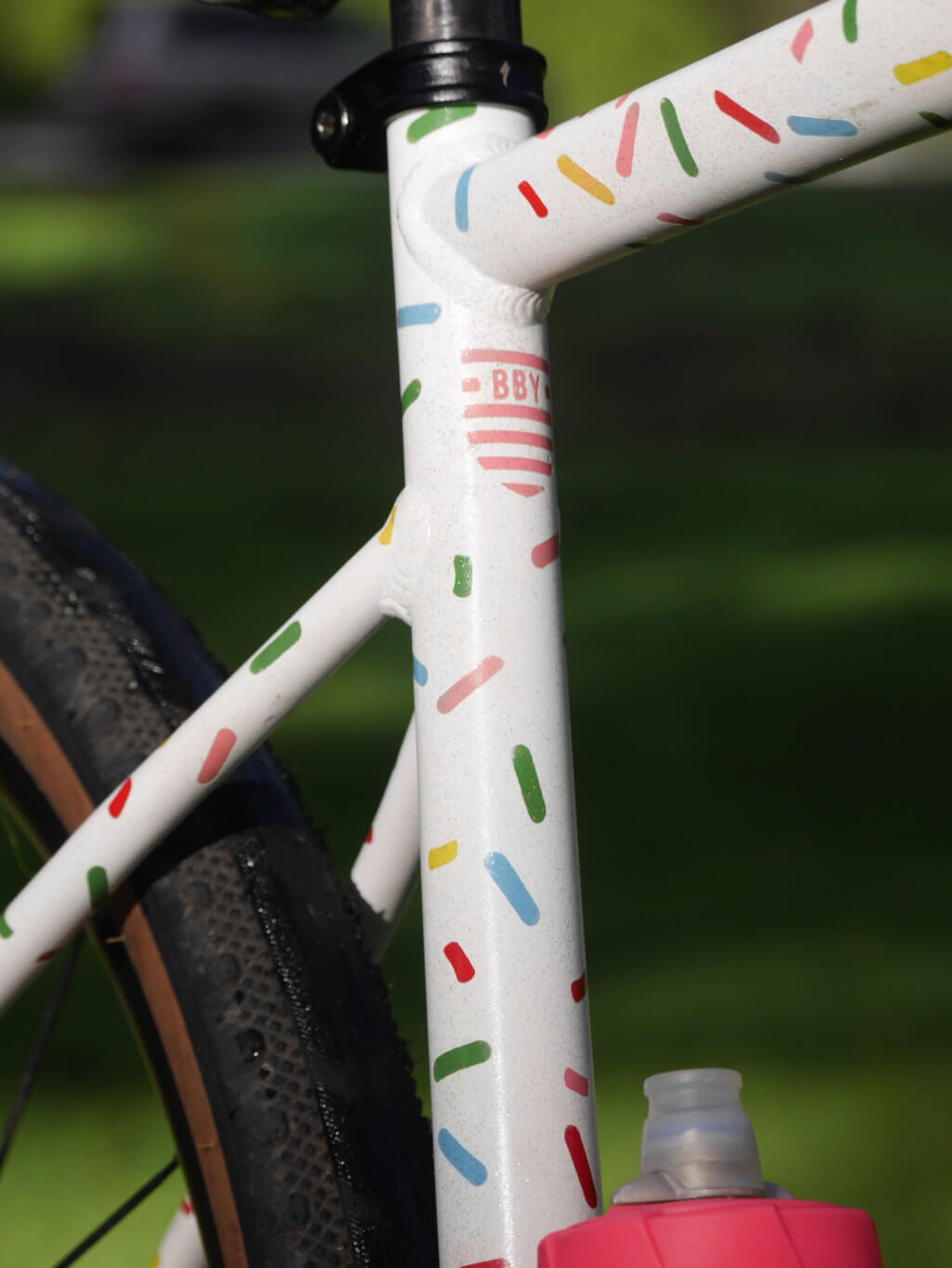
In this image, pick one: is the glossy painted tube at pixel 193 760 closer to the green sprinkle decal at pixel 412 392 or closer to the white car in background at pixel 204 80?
the green sprinkle decal at pixel 412 392

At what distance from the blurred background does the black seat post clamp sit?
884mm

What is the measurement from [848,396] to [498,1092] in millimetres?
2886

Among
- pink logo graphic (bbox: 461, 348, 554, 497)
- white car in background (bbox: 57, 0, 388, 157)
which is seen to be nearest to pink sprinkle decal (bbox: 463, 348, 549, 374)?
pink logo graphic (bbox: 461, 348, 554, 497)

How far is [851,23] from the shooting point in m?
0.37

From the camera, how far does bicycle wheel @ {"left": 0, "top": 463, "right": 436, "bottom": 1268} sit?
502 millimetres

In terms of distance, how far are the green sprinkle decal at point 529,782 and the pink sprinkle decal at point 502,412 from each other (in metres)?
0.11

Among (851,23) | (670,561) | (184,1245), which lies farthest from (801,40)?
(670,561)

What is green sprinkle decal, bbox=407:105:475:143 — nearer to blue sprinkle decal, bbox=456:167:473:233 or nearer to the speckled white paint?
blue sprinkle decal, bbox=456:167:473:233

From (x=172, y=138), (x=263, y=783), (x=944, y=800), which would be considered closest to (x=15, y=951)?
(x=263, y=783)

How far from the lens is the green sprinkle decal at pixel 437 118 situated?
493 mm

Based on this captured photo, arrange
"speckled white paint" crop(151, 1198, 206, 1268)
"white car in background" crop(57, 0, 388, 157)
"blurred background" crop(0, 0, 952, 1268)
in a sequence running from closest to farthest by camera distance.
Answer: "speckled white paint" crop(151, 1198, 206, 1268)
"blurred background" crop(0, 0, 952, 1268)
"white car in background" crop(57, 0, 388, 157)

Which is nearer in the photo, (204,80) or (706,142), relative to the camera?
(706,142)

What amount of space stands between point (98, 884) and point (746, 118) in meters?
0.33

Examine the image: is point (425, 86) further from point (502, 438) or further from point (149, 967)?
point (149, 967)
